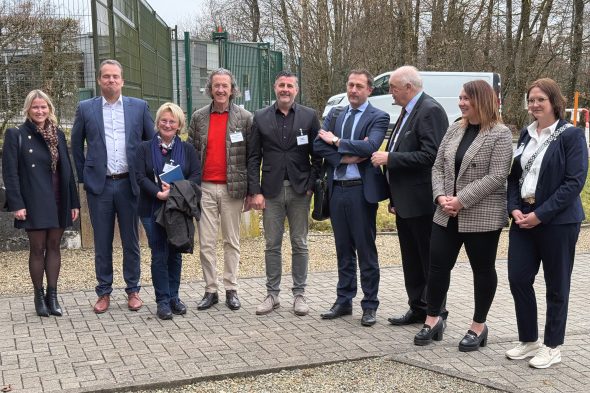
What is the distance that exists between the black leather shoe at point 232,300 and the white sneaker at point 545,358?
262 cm

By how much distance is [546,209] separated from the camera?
471 centimetres

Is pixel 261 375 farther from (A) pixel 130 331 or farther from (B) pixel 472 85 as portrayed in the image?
(B) pixel 472 85

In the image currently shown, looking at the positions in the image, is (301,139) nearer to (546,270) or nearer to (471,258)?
(471,258)

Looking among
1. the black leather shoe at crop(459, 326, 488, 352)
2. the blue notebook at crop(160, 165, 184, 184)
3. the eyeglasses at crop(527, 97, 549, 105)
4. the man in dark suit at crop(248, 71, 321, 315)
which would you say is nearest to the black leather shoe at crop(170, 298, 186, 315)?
the man in dark suit at crop(248, 71, 321, 315)

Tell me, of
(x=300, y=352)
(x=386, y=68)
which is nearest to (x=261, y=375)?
(x=300, y=352)

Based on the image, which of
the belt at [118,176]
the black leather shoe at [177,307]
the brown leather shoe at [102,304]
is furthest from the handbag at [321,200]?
the brown leather shoe at [102,304]

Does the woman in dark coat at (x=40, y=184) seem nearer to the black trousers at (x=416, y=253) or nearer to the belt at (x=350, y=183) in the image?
the belt at (x=350, y=183)

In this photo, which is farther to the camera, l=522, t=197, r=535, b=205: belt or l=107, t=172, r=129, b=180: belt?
l=107, t=172, r=129, b=180: belt

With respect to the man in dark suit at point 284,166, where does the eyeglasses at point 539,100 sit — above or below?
above

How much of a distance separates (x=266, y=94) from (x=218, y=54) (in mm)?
2670

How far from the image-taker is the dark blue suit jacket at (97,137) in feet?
20.3

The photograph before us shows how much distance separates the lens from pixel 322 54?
85.1ft

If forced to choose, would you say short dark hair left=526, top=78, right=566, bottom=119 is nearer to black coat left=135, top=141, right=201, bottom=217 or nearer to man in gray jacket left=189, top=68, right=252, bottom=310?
man in gray jacket left=189, top=68, right=252, bottom=310

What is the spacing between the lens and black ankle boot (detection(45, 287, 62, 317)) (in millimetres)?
6262
